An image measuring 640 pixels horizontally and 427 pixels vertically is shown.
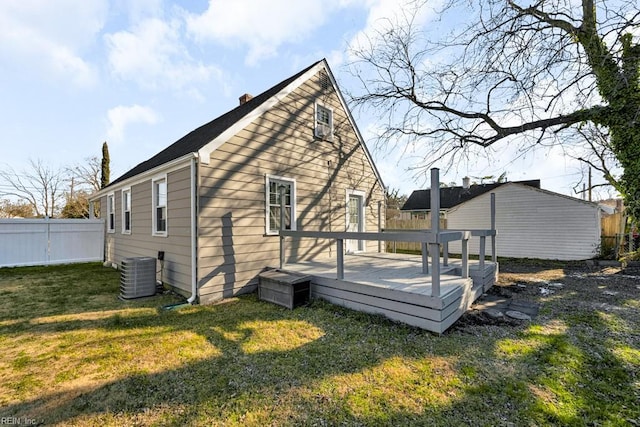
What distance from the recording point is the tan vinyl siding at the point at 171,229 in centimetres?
562

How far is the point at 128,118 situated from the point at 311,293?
1256 cm

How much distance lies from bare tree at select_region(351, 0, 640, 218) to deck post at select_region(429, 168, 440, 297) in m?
3.72

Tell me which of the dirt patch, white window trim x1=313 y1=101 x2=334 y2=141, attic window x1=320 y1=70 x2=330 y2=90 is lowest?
the dirt patch

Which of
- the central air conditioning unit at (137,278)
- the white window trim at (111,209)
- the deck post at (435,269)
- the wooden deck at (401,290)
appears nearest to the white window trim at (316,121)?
the wooden deck at (401,290)

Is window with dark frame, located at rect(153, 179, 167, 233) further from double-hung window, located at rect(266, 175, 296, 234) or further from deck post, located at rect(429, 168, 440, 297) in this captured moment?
deck post, located at rect(429, 168, 440, 297)

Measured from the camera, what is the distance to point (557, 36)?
6188mm

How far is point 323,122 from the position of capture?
27.3ft

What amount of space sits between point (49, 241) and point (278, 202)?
31.2ft

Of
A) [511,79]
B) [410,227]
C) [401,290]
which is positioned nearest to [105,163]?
[410,227]

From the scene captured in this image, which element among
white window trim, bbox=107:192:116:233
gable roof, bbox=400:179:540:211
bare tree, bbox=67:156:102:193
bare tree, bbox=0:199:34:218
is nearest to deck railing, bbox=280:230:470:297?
white window trim, bbox=107:192:116:233

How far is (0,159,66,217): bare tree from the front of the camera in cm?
2067

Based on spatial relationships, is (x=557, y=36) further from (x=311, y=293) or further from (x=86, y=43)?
(x=86, y=43)

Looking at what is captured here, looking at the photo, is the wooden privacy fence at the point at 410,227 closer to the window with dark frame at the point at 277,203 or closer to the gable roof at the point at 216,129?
the window with dark frame at the point at 277,203

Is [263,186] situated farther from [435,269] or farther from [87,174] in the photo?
[87,174]
